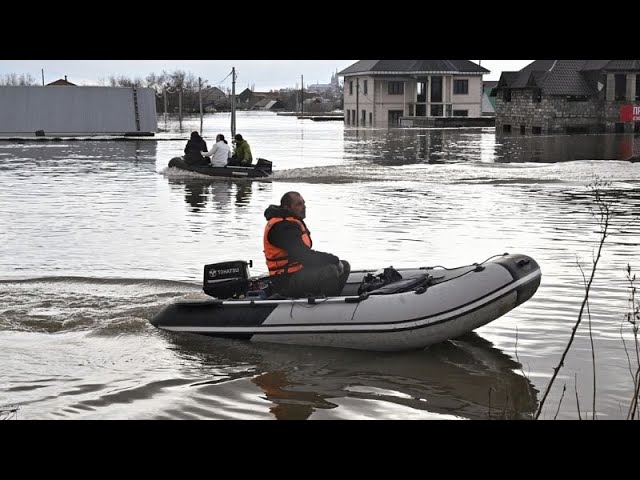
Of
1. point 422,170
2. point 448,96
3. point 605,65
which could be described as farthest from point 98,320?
point 448,96

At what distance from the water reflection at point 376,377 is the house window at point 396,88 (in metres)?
71.6

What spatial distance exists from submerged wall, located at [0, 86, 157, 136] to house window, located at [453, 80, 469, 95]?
31.9 metres

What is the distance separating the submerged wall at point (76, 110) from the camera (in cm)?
5353

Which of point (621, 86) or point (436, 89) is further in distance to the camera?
point (436, 89)

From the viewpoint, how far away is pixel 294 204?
328 inches

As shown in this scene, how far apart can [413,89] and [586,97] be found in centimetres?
2056

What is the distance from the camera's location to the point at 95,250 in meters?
14.7

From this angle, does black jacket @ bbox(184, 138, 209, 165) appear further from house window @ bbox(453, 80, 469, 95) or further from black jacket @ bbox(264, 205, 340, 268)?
house window @ bbox(453, 80, 469, 95)

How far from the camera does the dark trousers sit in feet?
28.3

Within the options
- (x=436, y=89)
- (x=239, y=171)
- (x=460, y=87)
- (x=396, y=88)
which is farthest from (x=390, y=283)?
(x=460, y=87)

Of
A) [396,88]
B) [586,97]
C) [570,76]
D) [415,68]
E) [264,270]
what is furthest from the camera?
[396,88]

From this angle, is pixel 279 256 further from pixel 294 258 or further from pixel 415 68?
pixel 415 68

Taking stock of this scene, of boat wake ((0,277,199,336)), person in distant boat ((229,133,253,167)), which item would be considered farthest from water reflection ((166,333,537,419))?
person in distant boat ((229,133,253,167))
